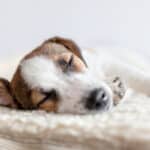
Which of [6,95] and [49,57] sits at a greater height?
[49,57]

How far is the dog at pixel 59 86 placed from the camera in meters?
0.85

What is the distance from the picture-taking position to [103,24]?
5.87ft

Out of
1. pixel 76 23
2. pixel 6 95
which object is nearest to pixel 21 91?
pixel 6 95

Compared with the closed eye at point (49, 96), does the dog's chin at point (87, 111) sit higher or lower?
higher

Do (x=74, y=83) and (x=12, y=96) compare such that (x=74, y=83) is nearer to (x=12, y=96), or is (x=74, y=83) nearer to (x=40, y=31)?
(x=12, y=96)

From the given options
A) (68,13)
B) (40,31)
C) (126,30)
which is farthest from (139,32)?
(40,31)

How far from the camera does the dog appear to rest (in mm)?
851

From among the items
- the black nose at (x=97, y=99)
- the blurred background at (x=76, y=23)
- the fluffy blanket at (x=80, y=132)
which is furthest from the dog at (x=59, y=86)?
the blurred background at (x=76, y=23)

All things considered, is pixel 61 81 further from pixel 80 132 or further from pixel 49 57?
pixel 80 132

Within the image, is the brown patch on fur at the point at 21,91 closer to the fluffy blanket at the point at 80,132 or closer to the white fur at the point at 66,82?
the white fur at the point at 66,82

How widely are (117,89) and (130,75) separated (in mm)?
228

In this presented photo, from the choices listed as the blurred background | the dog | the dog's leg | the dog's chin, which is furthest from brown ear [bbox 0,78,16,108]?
the blurred background

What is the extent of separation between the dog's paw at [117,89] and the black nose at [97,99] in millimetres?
30

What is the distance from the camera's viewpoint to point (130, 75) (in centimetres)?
115
